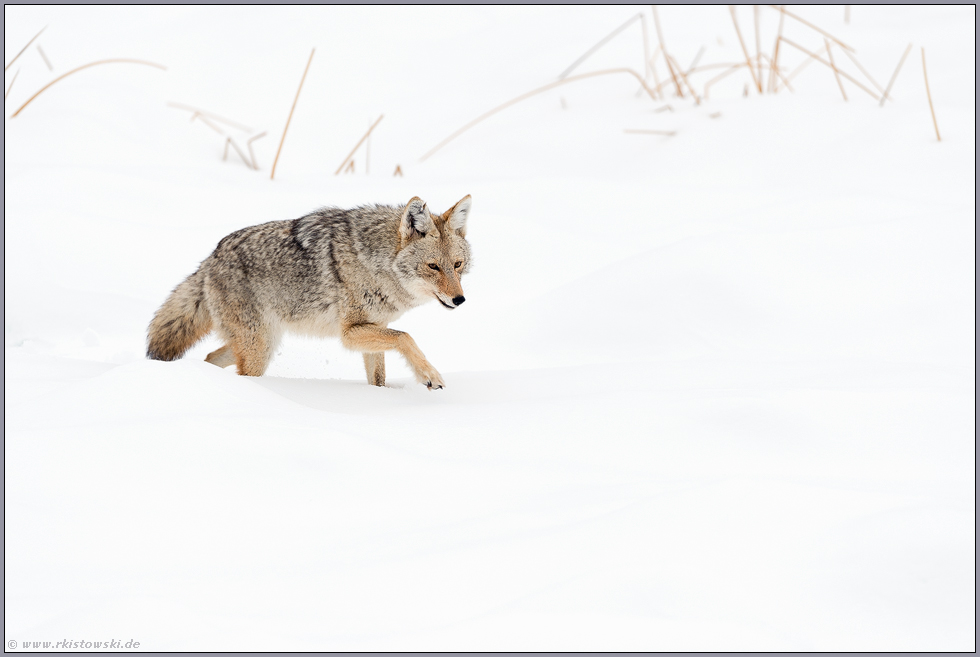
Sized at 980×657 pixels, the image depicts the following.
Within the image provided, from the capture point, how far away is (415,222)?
505cm

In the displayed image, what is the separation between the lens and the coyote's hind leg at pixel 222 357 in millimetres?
5637

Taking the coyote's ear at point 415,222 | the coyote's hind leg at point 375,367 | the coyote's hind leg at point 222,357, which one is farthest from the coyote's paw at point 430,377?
the coyote's hind leg at point 222,357

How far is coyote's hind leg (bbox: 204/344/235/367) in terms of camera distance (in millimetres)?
5637

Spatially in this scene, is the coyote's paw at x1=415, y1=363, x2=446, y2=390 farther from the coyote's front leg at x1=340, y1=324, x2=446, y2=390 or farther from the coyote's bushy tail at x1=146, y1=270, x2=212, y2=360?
the coyote's bushy tail at x1=146, y1=270, x2=212, y2=360

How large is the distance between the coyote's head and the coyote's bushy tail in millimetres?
1383

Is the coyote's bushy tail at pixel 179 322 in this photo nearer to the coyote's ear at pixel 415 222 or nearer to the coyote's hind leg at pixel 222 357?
the coyote's hind leg at pixel 222 357

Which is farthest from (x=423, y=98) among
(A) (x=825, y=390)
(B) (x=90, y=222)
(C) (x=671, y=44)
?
(A) (x=825, y=390)

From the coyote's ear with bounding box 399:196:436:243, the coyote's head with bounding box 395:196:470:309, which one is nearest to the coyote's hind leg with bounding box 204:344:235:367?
the coyote's head with bounding box 395:196:470:309

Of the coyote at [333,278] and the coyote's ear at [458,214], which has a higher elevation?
the coyote's ear at [458,214]

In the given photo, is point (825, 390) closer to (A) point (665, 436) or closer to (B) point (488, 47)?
(A) point (665, 436)

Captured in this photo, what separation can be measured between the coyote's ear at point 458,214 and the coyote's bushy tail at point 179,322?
1.66m

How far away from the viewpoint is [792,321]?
588 centimetres

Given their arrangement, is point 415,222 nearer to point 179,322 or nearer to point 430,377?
point 430,377

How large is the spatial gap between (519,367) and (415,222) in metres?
1.38
